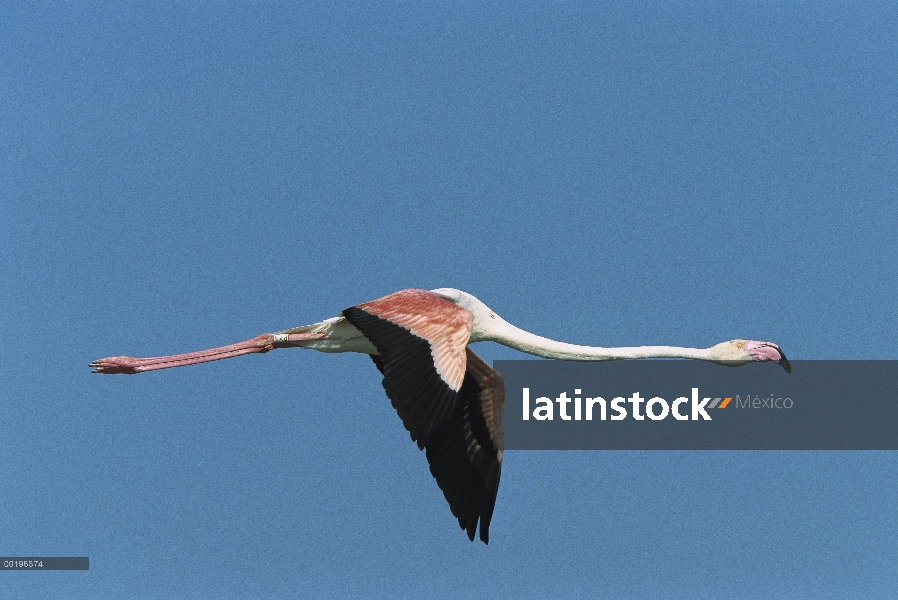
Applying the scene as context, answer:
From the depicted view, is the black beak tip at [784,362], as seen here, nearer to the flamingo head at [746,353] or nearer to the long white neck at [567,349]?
the flamingo head at [746,353]

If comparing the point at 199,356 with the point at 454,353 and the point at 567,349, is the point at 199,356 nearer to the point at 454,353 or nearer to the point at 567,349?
the point at 454,353

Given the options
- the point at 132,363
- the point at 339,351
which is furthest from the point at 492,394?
the point at 132,363

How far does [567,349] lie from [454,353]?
76.3 inches

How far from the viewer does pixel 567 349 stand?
12.9m

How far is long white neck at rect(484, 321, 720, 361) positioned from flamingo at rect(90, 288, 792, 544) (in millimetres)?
11

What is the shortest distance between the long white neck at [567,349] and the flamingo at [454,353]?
0.4 inches

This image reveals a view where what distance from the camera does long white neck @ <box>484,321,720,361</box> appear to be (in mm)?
12781

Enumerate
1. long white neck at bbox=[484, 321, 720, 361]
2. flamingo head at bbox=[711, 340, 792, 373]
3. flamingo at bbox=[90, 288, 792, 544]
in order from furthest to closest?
flamingo head at bbox=[711, 340, 792, 373], long white neck at bbox=[484, 321, 720, 361], flamingo at bbox=[90, 288, 792, 544]

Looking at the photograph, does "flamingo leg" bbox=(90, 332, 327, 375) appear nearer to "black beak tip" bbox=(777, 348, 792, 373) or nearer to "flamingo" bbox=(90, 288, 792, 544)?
"flamingo" bbox=(90, 288, 792, 544)

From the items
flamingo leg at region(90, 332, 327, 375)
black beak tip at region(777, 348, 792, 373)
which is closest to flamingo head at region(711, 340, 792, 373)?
black beak tip at region(777, 348, 792, 373)

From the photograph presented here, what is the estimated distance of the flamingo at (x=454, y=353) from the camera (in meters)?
11.5

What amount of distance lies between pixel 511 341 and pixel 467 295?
2.24 ft

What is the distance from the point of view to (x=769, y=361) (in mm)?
13047

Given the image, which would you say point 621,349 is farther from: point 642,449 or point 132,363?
point 132,363
